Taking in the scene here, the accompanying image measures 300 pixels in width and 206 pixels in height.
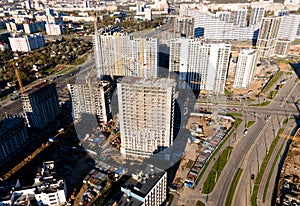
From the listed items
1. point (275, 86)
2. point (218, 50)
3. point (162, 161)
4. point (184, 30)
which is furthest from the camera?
point (184, 30)

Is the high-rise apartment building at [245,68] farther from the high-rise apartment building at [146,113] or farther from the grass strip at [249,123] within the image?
the high-rise apartment building at [146,113]

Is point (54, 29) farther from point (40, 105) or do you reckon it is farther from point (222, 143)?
point (222, 143)

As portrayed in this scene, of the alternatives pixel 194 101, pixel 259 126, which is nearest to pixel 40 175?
pixel 194 101

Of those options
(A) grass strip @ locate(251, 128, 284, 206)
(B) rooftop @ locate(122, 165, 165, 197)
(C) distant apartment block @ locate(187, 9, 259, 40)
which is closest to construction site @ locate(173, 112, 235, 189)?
(B) rooftop @ locate(122, 165, 165, 197)

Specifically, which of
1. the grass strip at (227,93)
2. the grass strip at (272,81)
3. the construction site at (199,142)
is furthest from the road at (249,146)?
the grass strip at (227,93)

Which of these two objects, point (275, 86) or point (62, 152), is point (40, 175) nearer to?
point (62, 152)

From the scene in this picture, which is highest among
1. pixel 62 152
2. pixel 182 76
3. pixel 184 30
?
pixel 184 30

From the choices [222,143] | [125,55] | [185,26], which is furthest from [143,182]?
[185,26]
